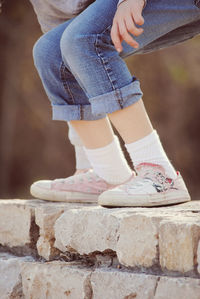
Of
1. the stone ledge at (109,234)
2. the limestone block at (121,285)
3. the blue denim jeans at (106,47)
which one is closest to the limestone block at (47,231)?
the stone ledge at (109,234)

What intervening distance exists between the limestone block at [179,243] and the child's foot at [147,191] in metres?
0.25

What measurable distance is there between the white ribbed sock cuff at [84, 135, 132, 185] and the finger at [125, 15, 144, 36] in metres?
0.46

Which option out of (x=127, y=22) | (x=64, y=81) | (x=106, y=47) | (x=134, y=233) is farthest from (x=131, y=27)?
(x=134, y=233)

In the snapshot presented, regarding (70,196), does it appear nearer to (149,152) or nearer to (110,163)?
(110,163)

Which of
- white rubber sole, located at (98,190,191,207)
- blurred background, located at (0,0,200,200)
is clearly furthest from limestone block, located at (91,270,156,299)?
blurred background, located at (0,0,200,200)

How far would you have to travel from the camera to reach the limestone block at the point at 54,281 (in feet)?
5.26

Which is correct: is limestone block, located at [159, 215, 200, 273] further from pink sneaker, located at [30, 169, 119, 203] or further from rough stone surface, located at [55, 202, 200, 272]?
pink sneaker, located at [30, 169, 119, 203]

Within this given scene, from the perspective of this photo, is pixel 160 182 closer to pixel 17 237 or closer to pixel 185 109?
pixel 17 237

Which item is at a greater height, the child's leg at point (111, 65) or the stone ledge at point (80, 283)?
the child's leg at point (111, 65)

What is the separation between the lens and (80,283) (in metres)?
1.60

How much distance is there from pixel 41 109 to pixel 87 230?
17.3ft

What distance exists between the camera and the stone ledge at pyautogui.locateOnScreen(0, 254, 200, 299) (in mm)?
1396

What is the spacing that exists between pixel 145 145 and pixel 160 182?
13cm

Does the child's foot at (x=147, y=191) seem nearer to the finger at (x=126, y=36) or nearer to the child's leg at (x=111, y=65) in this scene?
the child's leg at (x=111, y=65)
